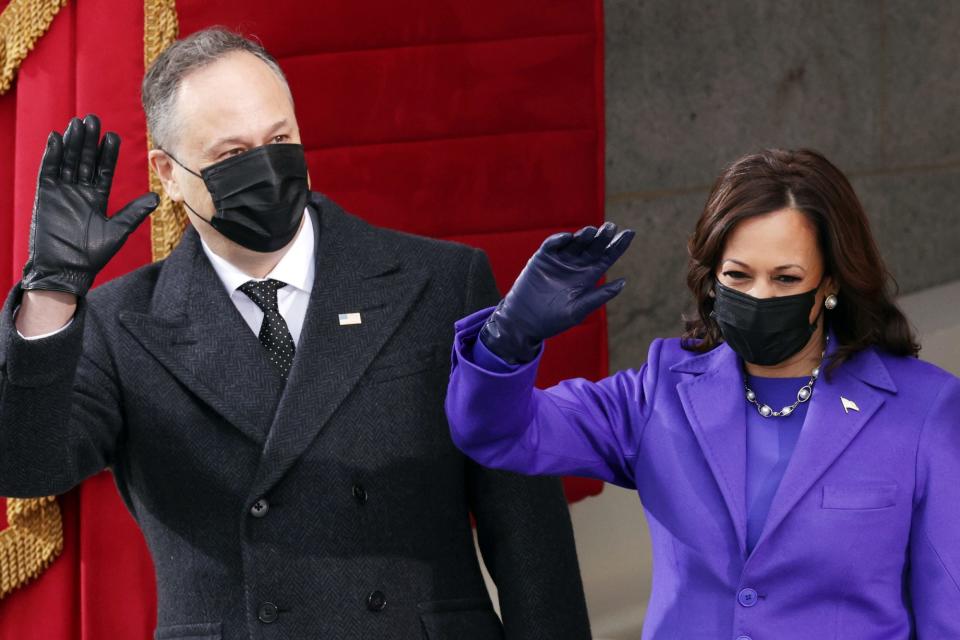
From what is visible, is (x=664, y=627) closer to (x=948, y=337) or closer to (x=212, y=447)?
(x=212, y=447)

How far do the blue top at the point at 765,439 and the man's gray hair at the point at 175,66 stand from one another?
0.51 metres

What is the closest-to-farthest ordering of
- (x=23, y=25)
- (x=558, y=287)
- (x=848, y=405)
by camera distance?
(x=558, y=287)
(x=848, y=405)
(x=23, y=25)

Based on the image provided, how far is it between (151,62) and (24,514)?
73 centimetres

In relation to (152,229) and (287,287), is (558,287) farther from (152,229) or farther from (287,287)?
(152,229)

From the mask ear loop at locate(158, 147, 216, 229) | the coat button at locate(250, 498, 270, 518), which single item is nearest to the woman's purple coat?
the coat button at locate(250, 498, 270, 518)

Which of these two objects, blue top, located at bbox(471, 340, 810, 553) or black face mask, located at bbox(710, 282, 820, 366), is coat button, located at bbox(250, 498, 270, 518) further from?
black face mask, located at bbox(710, 282, 820, 366)

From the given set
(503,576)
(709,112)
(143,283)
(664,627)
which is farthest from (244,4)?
(709,112)

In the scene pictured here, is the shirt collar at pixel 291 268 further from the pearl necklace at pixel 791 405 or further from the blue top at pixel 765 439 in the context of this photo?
the pearl necklace at pixel 791 405

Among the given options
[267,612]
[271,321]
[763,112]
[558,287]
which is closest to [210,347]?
[271,321]

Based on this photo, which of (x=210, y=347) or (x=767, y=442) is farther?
(x=210, y=347)

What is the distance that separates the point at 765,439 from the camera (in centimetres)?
173

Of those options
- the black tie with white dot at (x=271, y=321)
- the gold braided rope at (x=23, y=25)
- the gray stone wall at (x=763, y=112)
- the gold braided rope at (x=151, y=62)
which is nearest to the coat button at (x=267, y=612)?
the black tie with white dot at (x=271, y=321)

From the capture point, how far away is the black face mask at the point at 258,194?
5.89 ft

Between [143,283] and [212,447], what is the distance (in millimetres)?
265
